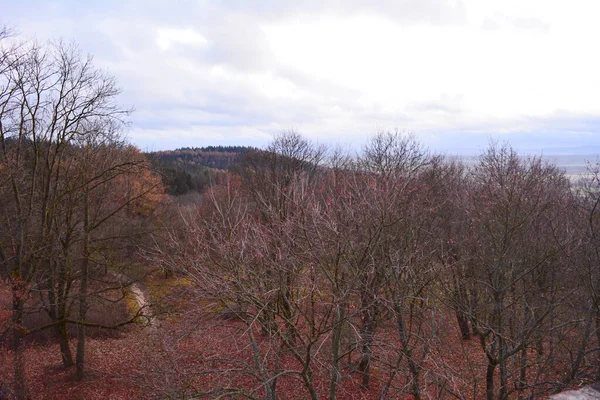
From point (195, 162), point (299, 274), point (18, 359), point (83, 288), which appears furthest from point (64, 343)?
point (195, 162)

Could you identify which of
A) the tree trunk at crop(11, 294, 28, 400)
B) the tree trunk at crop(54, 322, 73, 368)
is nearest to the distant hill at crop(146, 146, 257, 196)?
the tree trunk at crop(54, 322, 73, 368)

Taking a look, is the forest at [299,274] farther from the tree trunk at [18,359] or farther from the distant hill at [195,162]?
the distant hill at [195,162]

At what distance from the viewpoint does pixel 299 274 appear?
302 inches

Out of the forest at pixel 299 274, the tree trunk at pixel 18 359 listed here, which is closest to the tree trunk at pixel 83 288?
the forest at pixel 299 274

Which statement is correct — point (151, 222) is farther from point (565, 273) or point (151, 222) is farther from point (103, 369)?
point (565, 273)

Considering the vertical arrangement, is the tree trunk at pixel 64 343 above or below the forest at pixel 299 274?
below

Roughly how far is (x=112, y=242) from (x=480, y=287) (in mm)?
12742

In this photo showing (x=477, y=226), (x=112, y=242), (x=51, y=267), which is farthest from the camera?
(x=112, y=242)

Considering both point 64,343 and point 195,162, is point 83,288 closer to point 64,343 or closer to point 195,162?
point 64,343

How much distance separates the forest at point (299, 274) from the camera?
330 inches

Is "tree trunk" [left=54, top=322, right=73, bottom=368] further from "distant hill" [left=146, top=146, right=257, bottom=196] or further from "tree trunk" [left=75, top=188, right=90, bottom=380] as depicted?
"distant hill" [left=146, top=146, right=257, bottom=196]

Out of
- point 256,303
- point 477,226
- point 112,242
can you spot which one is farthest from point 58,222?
point 477,226

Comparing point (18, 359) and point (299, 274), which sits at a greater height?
point (299, 274)

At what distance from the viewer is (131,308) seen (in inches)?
862
